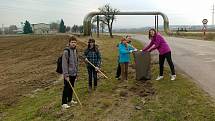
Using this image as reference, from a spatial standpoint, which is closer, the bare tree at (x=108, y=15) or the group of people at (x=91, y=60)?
the group of people at (x=91, y=60)

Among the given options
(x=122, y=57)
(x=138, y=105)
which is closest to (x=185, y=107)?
(x=138, y=105)

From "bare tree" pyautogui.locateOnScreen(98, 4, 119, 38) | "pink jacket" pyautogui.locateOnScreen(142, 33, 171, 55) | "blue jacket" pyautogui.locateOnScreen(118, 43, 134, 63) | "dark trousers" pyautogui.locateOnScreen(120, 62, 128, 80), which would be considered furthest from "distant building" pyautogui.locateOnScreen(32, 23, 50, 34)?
"pink jacket" pyautogui.locateOnScreen(142, 33, 171, 55)

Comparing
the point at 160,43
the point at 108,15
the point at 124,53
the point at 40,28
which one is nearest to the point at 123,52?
the point at 124,53

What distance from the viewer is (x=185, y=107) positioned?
835cm

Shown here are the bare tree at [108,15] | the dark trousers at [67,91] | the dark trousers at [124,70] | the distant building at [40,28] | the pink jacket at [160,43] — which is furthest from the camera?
the distant building at [40,28]

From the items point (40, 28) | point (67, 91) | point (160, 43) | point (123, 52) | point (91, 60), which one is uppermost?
point (160, 43)

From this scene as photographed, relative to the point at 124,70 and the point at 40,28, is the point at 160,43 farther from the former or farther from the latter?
the point at 40,28

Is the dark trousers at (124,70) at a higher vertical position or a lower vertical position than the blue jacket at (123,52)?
lower

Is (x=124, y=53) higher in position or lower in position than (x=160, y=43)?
lower

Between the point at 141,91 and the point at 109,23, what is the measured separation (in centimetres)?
6883

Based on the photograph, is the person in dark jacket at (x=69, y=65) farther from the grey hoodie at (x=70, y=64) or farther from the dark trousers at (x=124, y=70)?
the dark trousers at (x=124, y=70)

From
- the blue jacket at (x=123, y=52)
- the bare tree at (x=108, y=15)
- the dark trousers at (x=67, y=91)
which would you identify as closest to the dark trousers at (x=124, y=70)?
the blue jacket at (x=123, y=52)

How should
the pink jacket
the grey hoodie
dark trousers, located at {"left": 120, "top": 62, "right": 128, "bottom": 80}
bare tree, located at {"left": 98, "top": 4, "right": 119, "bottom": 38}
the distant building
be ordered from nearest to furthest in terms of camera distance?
the grey hoodie
the pink jacket
dark trousers, located at {"left": 120, "top": 62, "right": 128, "bottom": 80}
bare tree, located at {"left": 98, "top": 4, "right": 119, "bottom": 38}
the distant building

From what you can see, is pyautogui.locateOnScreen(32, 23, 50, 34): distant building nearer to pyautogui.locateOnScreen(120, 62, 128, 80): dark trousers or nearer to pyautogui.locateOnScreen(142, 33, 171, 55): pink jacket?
pyautogui.locateOnScreen(120, 62, 128, 80): dark trousers
